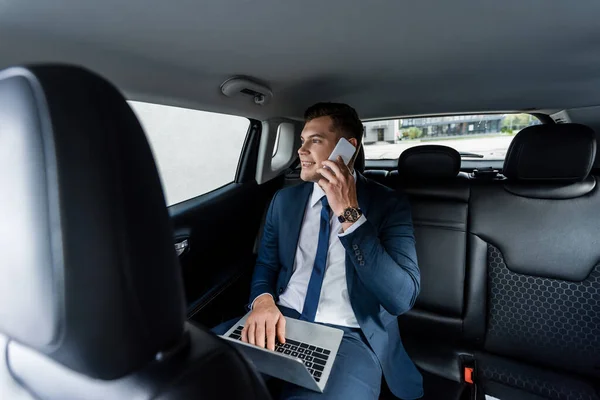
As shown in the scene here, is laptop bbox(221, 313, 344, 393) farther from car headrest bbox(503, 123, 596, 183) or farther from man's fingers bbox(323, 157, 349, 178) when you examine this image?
car headrest bbox(503, 123, 596, 183)

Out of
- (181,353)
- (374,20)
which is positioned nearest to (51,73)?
(181,353)

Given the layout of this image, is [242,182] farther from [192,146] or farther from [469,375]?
[469,375]

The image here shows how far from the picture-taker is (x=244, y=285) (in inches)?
82.7

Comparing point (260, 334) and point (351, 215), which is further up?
point (351, 215)

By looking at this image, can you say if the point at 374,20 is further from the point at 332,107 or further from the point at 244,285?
the point at 244,285

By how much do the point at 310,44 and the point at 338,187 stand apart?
539 mm

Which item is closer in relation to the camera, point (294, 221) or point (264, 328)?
point (264, 328)

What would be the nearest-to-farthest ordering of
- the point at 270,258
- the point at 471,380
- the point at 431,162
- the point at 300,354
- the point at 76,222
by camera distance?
1. the point at 76,222
2. the point at 300,354
3. the point at 471,380
4. the point at 270,258
5. the point at 431,162

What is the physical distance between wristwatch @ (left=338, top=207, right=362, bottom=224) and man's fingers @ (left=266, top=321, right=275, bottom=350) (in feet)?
1.57

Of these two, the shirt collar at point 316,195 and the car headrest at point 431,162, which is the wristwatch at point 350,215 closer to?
the shirt collar at point 316,195

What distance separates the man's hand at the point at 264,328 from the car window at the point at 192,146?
0.86 m

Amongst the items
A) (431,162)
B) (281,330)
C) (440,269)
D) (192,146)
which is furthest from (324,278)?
(192,146)

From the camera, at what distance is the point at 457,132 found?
274 centimetres

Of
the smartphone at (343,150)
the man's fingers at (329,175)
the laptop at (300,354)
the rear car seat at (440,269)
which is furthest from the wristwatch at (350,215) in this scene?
the rear car seat at (440,269)
